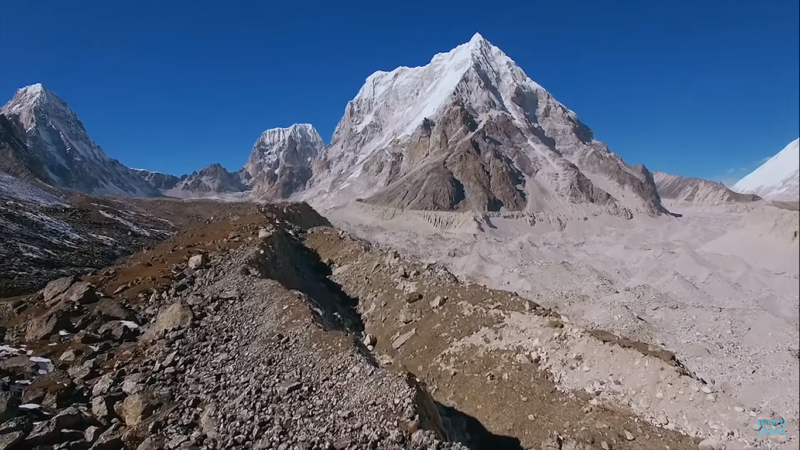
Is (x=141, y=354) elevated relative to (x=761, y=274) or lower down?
lower down

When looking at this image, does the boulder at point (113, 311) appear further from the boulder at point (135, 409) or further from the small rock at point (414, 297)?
the small rock at point (414, 297)

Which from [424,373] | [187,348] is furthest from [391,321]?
[187,348]

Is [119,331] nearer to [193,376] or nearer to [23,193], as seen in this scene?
[193,376]

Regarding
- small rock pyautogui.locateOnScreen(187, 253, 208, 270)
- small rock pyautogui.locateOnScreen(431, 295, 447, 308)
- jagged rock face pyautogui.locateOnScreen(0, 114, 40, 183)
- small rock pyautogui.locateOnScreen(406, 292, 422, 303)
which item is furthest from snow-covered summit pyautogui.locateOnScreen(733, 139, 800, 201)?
jagged rock face pyautogui.locateOnScreen(0, 114, 40, 183)

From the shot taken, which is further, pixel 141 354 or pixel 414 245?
pixel 414 245

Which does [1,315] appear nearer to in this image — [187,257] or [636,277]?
[187,257]

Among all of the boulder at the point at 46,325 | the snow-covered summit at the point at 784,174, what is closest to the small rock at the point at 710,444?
the snow-covered summit at the point at 784,174

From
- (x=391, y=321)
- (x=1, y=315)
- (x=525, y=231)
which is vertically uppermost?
(x=525, y=231)
